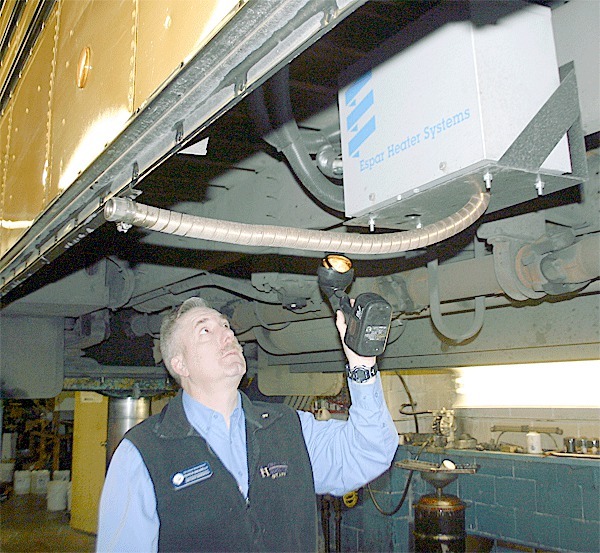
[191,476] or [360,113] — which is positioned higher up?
[360,113]

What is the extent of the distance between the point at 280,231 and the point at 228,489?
26.7 inches

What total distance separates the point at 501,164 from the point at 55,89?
57.2 inches

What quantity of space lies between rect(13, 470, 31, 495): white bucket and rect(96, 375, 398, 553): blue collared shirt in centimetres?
1095

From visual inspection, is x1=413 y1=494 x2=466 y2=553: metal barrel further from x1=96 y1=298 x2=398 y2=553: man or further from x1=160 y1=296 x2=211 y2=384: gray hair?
x1=160 y1=296 x2=211 y2=384: gray hair

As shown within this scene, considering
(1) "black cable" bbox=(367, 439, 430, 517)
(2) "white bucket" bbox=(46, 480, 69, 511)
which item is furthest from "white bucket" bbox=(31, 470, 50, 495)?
(1) "black cable" bbox=(367, 439, 430, 517)

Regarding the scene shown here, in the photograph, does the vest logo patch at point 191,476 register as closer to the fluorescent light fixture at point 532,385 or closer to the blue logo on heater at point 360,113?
the blue logo on heater at point 360,113

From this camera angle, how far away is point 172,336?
6.14ft

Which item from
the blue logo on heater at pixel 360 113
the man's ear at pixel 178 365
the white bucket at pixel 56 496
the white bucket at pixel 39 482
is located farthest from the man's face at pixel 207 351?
the white bucket at pixel 39 482

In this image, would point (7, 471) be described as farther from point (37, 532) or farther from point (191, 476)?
point (191, 476)

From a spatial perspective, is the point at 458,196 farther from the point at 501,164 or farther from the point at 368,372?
the point at 368,372

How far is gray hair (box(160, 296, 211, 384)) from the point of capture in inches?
72.6

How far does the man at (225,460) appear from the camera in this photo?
58.2 inches

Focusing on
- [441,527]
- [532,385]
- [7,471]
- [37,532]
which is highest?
[532,385]

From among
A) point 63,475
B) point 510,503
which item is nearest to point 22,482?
point 63,475
